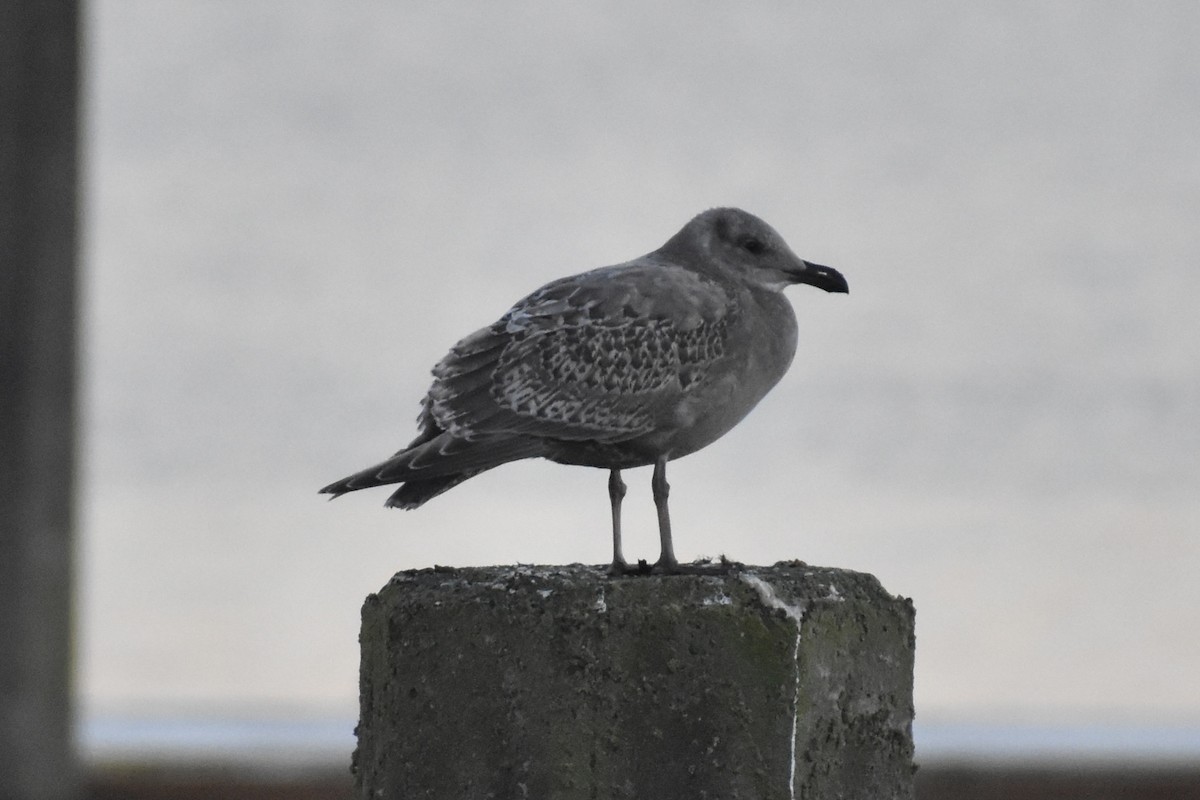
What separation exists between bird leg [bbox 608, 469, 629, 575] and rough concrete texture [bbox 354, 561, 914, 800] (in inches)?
13.4

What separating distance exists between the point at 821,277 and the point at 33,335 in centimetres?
566

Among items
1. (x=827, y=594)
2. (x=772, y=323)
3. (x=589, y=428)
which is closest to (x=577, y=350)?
(x=589, y=428)

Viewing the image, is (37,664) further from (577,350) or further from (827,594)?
(827,594)

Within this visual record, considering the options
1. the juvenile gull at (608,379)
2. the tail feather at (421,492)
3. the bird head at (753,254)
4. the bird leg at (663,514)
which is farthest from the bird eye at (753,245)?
the tail feather at (421,492)

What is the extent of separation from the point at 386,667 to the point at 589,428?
42.0 inches

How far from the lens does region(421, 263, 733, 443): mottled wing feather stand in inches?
240

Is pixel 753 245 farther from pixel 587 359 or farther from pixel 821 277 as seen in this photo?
pixel 587 359

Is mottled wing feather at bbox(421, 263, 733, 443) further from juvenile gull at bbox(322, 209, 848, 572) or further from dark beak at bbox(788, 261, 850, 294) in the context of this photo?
dark beak at bbox(788, 261, 850, 294)

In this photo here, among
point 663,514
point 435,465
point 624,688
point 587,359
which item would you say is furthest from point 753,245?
point 624,688

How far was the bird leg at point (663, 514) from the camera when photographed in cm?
587

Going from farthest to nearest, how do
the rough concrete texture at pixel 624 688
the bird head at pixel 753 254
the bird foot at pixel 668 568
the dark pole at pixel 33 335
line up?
the dark pole at pixel 33 335
the bird head at pixel 753 254
the bird foot at pixel 668 568
the rough concrete texture at pixel 624 688

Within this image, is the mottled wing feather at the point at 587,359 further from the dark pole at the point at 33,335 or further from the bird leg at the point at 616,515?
the dark pole at the point at 33,335

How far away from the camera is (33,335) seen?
1061 centimetres

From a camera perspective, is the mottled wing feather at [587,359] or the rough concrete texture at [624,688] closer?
the rough concrete texture at [624,688]
